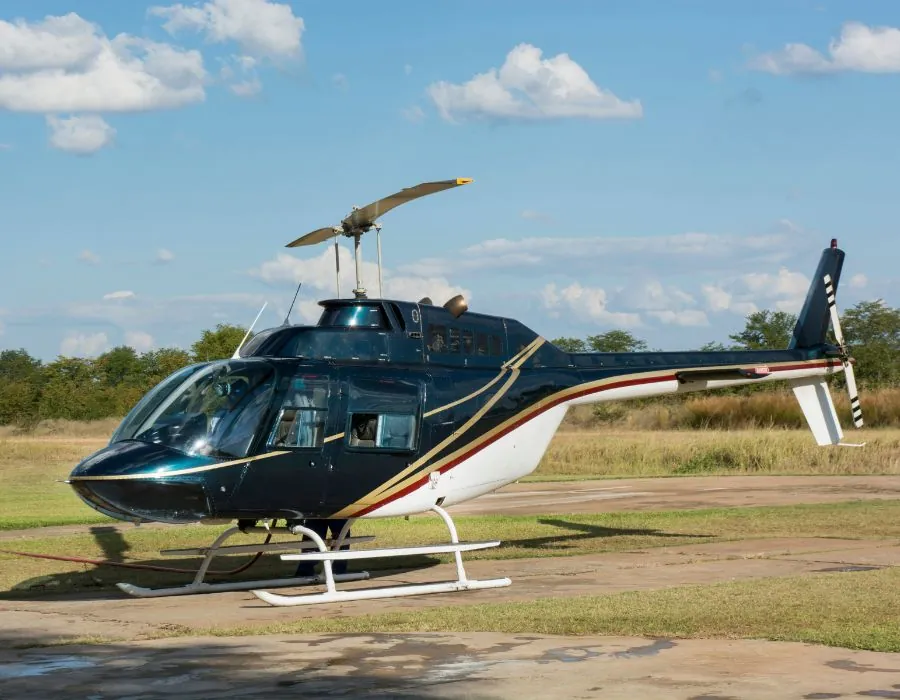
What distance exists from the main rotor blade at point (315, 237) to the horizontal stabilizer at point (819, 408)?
359 inches

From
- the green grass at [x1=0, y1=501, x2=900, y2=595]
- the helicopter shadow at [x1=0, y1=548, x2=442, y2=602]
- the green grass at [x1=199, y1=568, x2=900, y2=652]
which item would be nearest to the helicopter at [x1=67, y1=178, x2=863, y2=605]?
the helicopter shadow at [x1=0, y1=548, x2=442, y2=602]

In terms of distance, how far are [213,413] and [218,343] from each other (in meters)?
43.1

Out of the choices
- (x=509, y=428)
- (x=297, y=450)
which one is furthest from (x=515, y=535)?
(x=297, y=450)

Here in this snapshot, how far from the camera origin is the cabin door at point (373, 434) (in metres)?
14.0

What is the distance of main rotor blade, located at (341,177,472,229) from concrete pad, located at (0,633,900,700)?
492cm

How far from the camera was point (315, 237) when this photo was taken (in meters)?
16.0

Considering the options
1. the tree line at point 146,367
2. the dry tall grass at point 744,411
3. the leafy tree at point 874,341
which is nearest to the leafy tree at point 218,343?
the tree line at point 146,367

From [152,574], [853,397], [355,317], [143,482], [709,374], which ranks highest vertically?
[355,317]

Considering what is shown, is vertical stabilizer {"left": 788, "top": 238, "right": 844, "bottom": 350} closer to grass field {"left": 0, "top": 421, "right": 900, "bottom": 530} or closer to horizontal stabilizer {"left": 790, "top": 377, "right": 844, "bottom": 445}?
horizontal stabilizer {"left": 790, "top": 377, "right": 844, "bottom": 445}

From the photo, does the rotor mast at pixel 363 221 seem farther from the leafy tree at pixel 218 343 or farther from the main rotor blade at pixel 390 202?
the leafy tree at pixel 218 343

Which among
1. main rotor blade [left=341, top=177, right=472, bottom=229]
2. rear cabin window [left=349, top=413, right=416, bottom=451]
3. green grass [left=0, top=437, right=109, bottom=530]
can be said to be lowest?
green grass [left=0, top=437, right=109, bottom=530]

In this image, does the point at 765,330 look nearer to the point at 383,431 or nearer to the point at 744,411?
the point at 744,411

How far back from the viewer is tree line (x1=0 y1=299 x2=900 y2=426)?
62.1 m

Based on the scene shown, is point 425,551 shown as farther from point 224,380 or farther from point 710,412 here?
point 710,412
